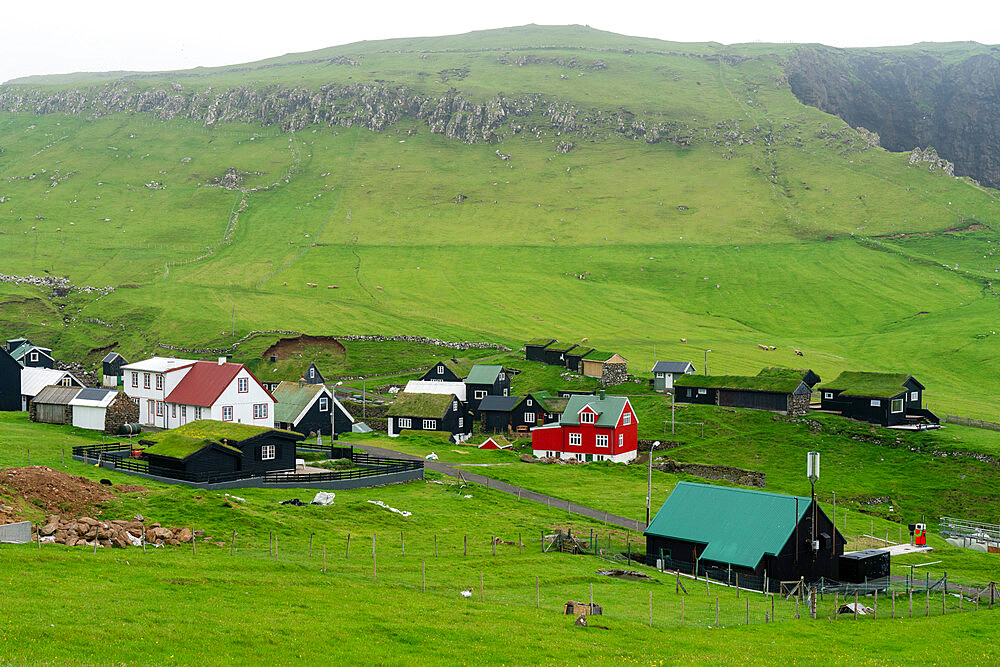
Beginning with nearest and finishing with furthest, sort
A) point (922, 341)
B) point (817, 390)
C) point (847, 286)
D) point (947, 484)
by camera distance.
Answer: point (947, 484)
point (817, 390)
point (922, 341)
point (847, 286)

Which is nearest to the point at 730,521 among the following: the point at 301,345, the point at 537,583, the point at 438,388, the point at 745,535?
the point at 745,535

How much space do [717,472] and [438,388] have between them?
41782mm

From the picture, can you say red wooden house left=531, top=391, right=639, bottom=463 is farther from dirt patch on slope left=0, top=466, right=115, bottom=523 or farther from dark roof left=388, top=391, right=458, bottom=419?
dirt patch on slope left=0, top=466, right=115, bottom=523

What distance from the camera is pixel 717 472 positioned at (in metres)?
84.8

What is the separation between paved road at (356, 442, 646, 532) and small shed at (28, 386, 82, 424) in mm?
26709

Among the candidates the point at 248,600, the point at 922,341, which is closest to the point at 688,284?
the point at 922,341

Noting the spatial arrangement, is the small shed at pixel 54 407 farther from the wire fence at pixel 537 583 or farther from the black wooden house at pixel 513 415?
the wire fence at pixel 537 583

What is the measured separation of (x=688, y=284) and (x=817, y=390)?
75.0 meters

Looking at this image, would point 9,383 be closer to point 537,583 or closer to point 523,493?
point 523,493

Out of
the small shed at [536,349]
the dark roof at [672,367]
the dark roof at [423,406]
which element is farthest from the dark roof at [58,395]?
the dark roof at [672,367]

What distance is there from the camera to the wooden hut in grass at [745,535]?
47.1 meters

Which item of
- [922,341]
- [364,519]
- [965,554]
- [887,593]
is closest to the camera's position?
[887,593]

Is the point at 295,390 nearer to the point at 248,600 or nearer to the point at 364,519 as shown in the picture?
the point at 364,519

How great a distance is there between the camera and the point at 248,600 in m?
30.0
